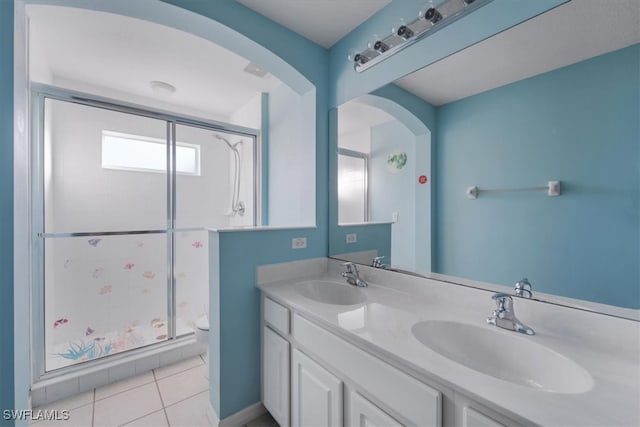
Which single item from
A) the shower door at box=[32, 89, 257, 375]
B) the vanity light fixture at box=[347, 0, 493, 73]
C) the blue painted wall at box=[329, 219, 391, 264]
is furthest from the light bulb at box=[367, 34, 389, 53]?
the shower door at box=[32, 89, 257, 375]

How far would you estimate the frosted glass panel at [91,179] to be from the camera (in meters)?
1.94

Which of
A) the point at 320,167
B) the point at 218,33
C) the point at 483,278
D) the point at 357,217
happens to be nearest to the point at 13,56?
the point at 218,33

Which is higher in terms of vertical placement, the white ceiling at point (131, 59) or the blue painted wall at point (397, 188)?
the white ceiling at point (131, 59)

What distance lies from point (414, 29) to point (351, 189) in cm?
100

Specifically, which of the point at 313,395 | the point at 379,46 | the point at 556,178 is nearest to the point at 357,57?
the point at 379,46

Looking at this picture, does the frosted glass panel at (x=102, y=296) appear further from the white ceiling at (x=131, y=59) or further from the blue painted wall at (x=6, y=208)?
the white ceiling at (x=131, y=59)

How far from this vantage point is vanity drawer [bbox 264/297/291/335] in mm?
1359

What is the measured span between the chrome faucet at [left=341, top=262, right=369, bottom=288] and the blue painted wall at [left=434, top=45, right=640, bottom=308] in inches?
19.0

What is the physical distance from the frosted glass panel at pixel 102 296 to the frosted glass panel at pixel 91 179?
15 centimetres

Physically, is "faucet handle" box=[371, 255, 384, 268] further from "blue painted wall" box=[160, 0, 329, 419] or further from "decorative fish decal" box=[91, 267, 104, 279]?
"decorative fish decal" box=[91, 267, 104, 279]

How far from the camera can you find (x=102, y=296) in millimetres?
2137

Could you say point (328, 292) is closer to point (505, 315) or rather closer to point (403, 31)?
point (505, 315)

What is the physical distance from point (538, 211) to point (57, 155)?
309 centimetres

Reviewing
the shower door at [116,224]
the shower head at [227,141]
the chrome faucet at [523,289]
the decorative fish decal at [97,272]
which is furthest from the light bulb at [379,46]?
the decorative fish decal at [97,272]
